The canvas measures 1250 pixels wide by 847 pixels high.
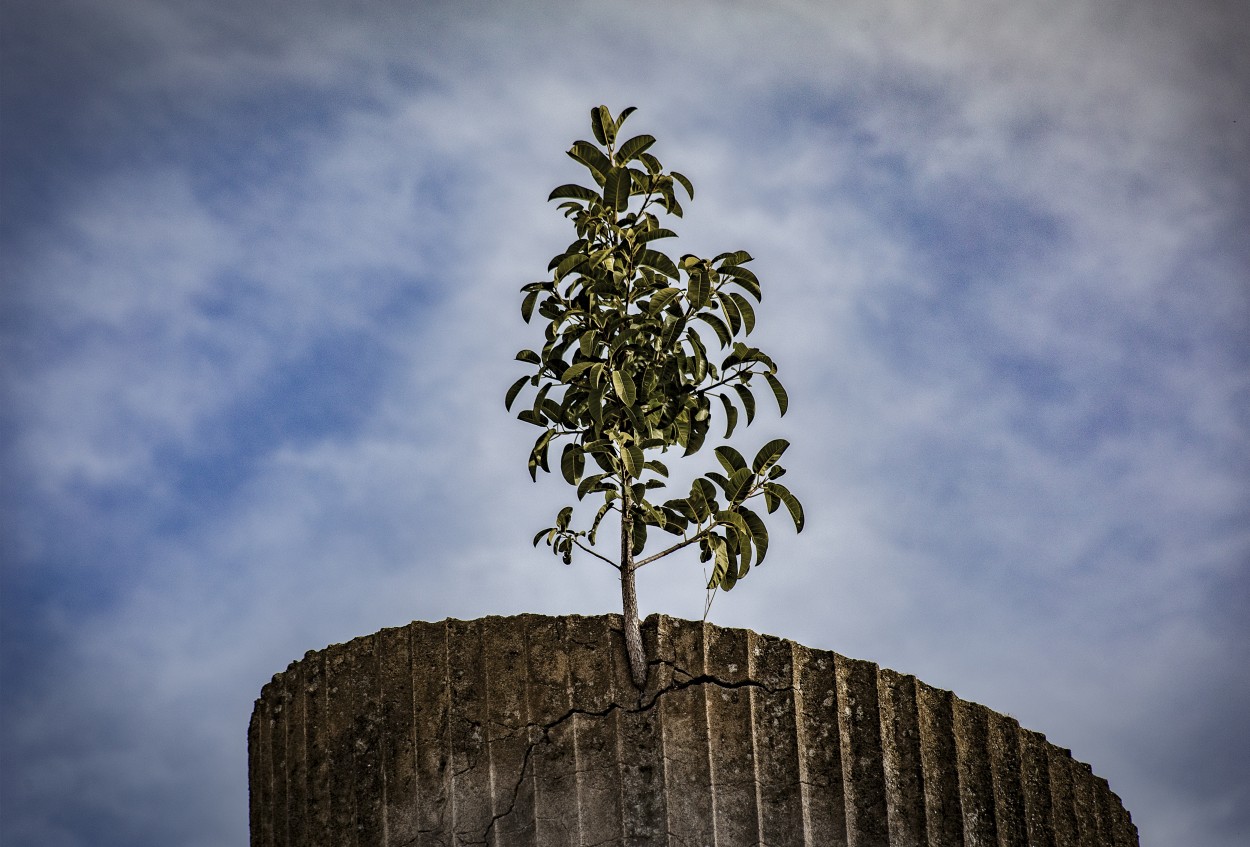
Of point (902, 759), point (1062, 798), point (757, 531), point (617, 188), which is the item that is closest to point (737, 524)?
point (757, 531)

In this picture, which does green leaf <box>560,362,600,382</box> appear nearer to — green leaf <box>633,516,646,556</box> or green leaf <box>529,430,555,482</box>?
green leaf <box>529,430,555,482</box>

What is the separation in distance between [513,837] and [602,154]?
2674mm

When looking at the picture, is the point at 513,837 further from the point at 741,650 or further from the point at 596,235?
the point at 596,235

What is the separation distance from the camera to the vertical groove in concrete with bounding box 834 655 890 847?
5.10 meters

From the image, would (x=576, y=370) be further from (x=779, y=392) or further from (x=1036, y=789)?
(x=1036, y=789)

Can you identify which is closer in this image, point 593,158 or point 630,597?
point 630,597

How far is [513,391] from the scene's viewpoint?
5.68 metres

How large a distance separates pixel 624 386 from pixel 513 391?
1.71ft

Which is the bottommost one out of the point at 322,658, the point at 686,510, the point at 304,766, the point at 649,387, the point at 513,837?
the point at 513,837

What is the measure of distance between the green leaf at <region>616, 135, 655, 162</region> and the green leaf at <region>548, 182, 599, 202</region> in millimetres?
178

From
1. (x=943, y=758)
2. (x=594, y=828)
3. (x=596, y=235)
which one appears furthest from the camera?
(x=596, y=235)

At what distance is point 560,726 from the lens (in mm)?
5148

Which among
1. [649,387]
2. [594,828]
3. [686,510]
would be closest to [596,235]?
[649,387]

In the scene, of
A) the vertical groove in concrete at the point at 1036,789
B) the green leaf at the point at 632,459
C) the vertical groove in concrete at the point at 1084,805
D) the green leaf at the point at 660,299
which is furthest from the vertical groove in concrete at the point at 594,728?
the vertical groove in concrete at the point at 1084,805
